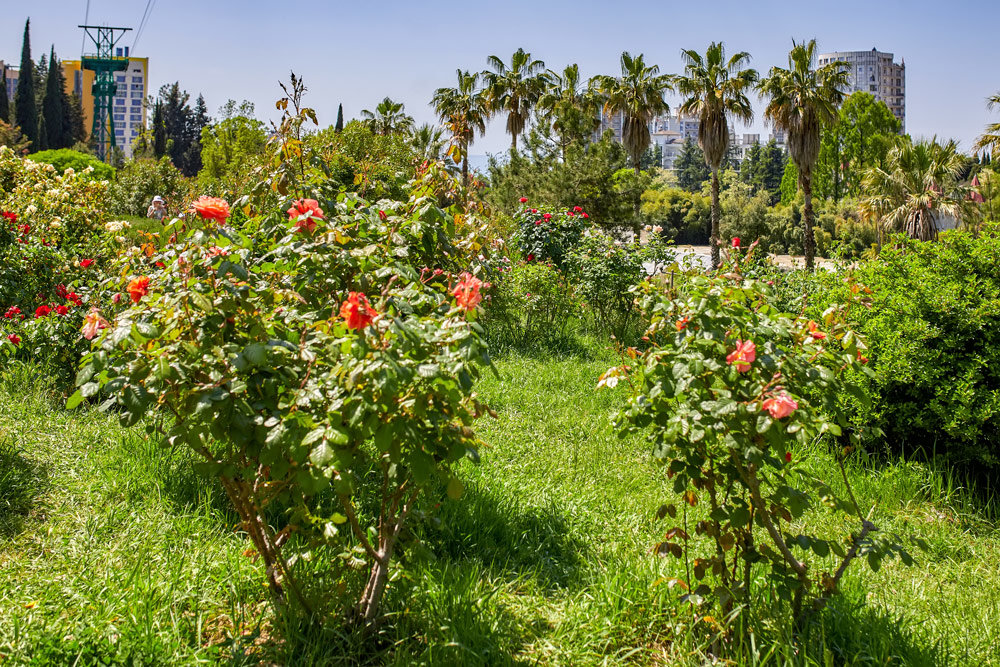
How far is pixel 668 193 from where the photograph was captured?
4300 cm

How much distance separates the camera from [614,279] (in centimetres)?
714

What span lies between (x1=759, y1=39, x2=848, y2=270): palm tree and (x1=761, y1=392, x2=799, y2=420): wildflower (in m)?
19.8

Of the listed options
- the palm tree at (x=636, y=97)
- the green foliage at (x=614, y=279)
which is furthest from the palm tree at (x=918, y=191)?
the green foliage at (x=614, y=279)

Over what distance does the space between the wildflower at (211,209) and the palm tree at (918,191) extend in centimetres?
1791

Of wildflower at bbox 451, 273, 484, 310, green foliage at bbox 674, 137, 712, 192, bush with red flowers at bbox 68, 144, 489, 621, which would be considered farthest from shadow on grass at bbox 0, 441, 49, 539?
green foliage at bbox 674, 137, 712, 192

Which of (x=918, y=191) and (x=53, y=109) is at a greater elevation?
(x=53, y=109)

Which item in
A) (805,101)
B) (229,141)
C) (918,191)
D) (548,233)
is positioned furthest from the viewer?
(229,141)

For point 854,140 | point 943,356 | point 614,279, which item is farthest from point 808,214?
point 854,140

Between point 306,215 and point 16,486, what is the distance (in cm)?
205

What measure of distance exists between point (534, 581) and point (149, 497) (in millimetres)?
1733

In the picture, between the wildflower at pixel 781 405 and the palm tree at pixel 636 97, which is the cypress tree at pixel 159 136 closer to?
the palm tree at pixel 636 97

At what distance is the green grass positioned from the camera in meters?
2.01

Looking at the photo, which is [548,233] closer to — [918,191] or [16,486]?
[16,486]

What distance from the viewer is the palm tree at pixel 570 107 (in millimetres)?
21547
